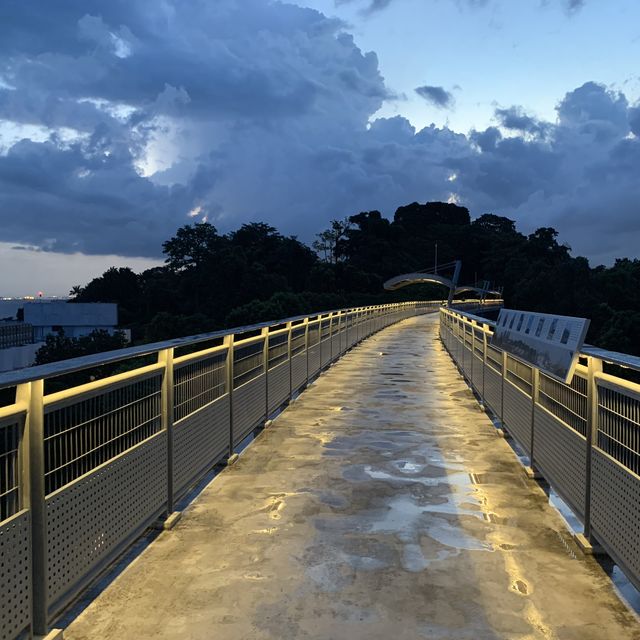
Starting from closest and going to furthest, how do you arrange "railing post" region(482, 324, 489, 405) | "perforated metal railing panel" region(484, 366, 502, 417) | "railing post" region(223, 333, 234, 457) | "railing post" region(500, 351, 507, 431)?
1. "railing post" region(223, 333, 234, 457)
2. "railing post" region(500, 351, 507, 431)
3. "perforated metal railing panel" region(484, 366, 502, 417)
4. "railing post" region(482, 324, 489, 405)

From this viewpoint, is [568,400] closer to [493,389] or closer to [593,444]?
[593,444]

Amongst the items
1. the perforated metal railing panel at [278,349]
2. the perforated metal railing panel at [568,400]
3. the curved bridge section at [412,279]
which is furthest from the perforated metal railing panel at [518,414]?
the curved bridge section at [412,279]

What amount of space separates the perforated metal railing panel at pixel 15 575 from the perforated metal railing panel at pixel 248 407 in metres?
3.90

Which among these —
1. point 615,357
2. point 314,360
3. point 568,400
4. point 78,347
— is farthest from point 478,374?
point 78,347

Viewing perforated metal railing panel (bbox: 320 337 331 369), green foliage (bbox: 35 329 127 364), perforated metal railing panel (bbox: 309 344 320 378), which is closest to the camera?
perforated metal railing panel (bbox: 309 344 320 378)

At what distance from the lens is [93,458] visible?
3684mm

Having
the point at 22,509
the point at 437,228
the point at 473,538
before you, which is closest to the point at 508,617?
the point at 473,538

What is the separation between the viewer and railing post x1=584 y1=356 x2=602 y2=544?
170 inches

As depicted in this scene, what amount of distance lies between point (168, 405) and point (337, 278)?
96.0 metres

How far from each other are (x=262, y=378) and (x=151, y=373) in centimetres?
398

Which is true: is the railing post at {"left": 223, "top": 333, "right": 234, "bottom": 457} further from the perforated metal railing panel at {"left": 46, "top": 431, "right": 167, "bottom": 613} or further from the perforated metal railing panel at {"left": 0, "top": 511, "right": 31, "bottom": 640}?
the perforated metal railing panel at {"left": 0, "top": 511, "right": 31, "bottom": 640}

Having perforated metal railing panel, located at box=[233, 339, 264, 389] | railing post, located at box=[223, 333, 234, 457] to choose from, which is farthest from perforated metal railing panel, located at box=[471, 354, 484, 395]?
railing post, located at box=[223, 333, 234, 457]

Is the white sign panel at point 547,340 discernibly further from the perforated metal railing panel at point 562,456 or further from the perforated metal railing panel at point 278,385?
the perforated metal railing panel at point 278,385

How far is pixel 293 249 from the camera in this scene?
110812 mm
